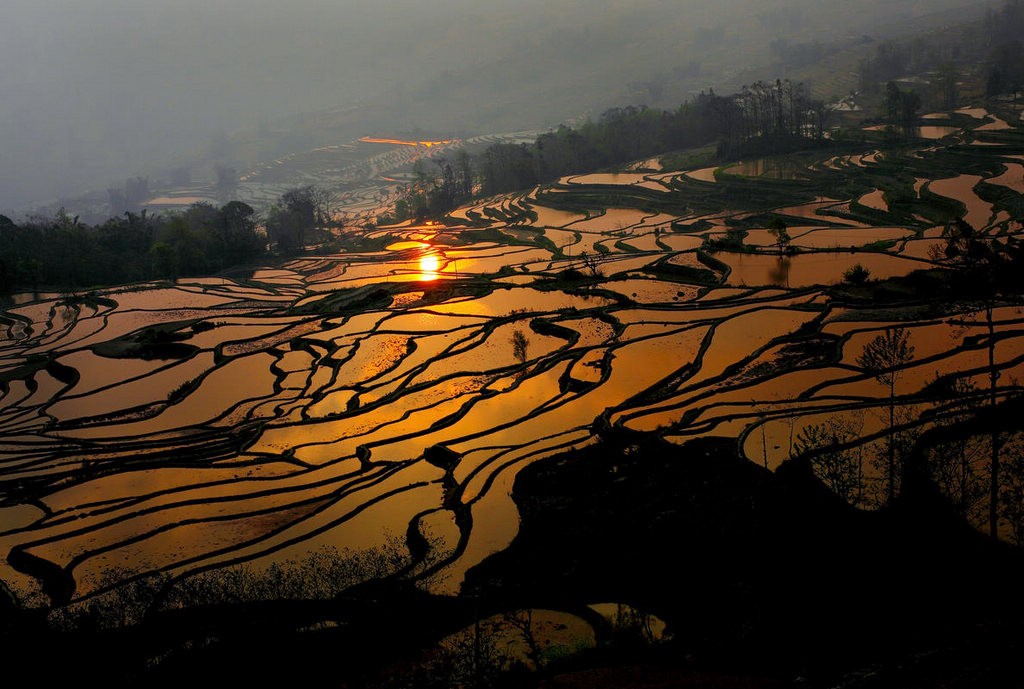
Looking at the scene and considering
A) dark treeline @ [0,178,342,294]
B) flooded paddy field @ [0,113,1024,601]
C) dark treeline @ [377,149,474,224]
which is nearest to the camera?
flooded paddy field @ [0,113,1024,601]

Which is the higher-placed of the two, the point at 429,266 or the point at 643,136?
the point at 643,136

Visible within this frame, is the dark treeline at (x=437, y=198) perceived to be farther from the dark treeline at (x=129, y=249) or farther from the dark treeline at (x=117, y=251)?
the dark treeline at (x=117, y=251)

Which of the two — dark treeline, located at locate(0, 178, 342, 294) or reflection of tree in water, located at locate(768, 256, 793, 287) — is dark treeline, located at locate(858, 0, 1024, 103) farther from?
dark treeline, located at locate(0, 178, 342, 294)

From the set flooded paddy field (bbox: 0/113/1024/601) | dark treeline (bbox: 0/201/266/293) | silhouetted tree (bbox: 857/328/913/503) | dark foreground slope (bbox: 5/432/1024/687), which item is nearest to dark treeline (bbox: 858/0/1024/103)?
flooded paddy field (bbox: 0/113/1024/601)

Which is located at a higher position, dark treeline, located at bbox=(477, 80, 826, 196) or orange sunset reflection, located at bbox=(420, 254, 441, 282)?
dark treeline, located at bbox=(477, 80, 826, 196)

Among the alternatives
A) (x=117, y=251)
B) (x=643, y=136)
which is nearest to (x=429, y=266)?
(x=117, y=251)

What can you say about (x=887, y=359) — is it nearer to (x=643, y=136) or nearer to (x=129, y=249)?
(x=129, y=249)

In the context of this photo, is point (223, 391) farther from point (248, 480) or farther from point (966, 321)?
point (966, 321)
